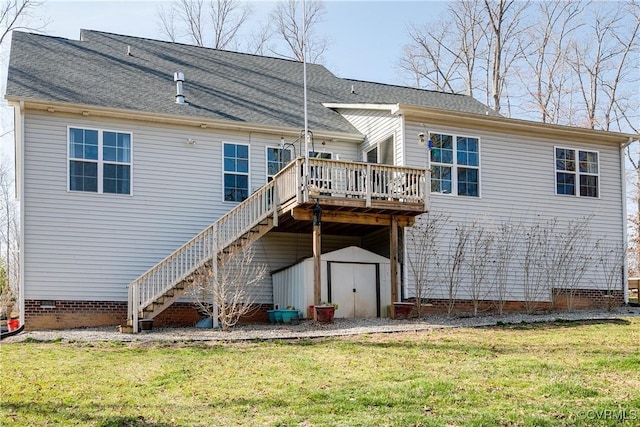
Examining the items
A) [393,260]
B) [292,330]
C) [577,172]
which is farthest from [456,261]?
[292,330]

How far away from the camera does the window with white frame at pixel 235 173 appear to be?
18.5 meters

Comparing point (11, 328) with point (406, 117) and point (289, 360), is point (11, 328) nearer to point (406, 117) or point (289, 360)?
point (289, 360)

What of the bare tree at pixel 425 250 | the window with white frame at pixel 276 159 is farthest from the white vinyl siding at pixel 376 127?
the window with white frame at pixel 276 159

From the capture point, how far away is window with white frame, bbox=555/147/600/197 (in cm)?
1991

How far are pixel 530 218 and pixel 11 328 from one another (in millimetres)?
13153

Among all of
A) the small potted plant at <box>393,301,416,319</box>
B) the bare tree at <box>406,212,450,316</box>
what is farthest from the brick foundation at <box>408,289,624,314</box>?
the small potted plant at <box>393,301,416,319</box>

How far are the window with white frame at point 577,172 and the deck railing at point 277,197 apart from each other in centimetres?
494

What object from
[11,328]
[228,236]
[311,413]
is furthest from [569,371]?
[11,328]

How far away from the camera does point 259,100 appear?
2027 cm

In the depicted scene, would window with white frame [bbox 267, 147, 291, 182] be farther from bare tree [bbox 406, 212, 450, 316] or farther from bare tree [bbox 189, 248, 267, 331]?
bare tree [bbox 406, 212, 450, 316]

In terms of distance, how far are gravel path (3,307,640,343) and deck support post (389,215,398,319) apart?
58 centimetres

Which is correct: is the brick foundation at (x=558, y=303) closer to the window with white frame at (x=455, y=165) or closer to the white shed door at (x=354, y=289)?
the white shed door at (x=354, y=289)

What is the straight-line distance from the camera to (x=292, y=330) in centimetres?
1510

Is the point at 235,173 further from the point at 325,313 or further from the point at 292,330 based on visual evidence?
the point at 292,330
